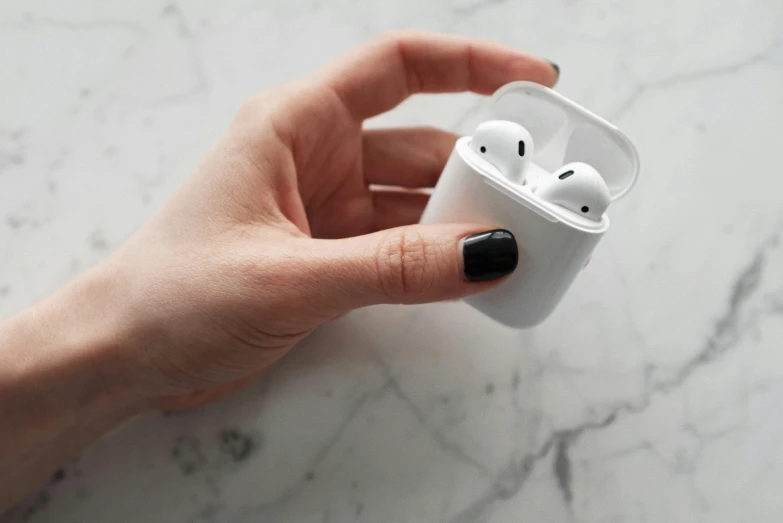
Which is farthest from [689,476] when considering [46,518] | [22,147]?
[22,147]

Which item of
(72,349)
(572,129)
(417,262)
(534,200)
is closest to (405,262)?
(417,262)

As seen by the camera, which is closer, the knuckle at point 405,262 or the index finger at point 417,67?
the knuckle at point 405,262

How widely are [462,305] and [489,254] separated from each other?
235 millimetres

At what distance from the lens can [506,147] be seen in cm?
62

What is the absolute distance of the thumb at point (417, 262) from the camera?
603mm

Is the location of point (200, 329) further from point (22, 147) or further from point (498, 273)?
point (22, 147)

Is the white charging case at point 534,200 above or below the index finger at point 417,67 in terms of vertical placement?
below

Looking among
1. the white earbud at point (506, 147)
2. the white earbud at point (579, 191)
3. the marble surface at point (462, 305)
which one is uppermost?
the white earbud at point (506, 147)

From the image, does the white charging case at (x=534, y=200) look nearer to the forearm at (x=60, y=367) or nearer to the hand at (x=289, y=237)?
the hand at (x=289, y=237)

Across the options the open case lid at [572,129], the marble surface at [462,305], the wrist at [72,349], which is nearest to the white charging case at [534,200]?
the open case lid at [572,129]

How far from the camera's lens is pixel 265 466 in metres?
0.79

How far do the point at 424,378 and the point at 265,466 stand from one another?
8.3 inches

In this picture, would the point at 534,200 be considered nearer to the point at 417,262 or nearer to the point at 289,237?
the point at 417,262

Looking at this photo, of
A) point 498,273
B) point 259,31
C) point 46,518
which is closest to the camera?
point 498,273
